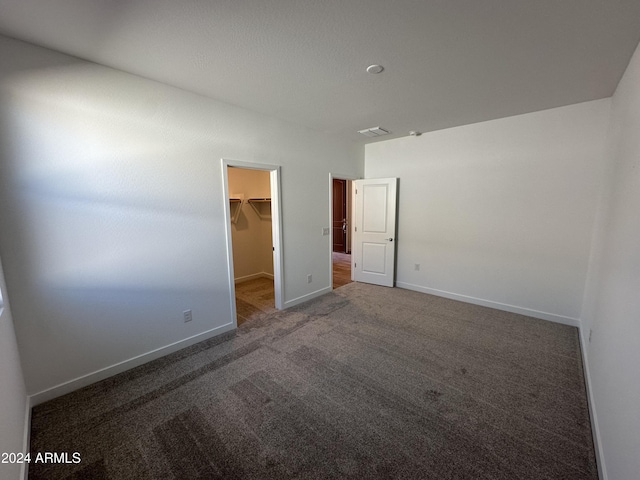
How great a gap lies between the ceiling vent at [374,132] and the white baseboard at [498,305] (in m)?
2.59

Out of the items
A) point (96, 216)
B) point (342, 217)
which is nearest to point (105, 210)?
point (96, 216)

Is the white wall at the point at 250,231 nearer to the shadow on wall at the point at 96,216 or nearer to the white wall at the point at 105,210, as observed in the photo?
the white wall at the point at 105,210

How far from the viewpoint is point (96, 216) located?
85.6 inches

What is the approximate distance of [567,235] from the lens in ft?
10.4

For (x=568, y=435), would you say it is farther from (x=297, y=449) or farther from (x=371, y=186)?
(x=371, y=186)

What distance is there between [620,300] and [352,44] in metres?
2.42

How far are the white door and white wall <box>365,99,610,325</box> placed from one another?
22 cm

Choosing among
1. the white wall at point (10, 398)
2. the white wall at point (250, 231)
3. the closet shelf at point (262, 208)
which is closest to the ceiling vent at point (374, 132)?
the white wall at point (250, 231)

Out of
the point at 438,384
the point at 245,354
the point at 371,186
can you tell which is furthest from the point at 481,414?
the point at 371,186

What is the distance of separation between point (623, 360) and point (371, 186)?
3.81 metres

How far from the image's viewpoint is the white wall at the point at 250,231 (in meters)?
4.90

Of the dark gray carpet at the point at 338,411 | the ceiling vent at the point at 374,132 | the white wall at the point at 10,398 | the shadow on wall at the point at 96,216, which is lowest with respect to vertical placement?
the dark gray carpet at the point at 338,411

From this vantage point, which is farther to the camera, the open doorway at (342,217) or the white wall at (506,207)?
the open doorway at (342,217)

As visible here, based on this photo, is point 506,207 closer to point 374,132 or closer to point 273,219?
point 374,132
